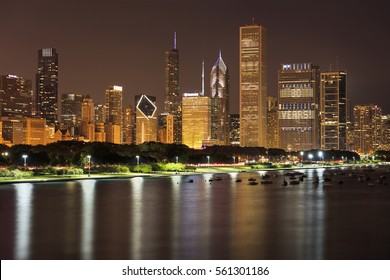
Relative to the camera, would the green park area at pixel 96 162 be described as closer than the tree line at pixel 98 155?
Yes

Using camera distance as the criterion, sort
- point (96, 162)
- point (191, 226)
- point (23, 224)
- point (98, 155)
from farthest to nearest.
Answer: point (98, 155), point (96, 162), point (23, 224), point (191, 226)

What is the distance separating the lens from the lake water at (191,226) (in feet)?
104

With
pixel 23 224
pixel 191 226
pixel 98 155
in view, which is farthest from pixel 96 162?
pixel 191 226

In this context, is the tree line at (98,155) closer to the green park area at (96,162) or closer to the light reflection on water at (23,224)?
the green park area at (96,162)

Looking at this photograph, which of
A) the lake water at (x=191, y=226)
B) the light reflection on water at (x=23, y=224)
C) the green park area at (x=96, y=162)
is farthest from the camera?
the green park area at (x=96, y=162)

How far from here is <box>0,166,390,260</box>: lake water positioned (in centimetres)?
3178

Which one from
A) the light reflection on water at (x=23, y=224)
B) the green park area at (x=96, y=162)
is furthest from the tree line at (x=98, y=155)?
the light reflection on water at (x=23, y=224)

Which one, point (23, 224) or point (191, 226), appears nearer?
point (191, 226)

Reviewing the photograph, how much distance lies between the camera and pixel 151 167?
12825 cm

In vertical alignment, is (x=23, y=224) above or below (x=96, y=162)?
below

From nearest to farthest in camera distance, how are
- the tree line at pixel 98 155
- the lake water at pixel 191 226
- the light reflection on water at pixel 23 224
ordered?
the lake water at pixel 191 226 → the light reflection on water at pixel 23 224 → the tree line at pixel 98 155

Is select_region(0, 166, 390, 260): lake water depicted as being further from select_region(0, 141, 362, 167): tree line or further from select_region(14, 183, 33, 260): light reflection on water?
select_region(0, 141, 362, 167): tree line

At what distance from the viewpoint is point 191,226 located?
4225 centimetres

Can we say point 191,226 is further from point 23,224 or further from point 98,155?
point 98,155
